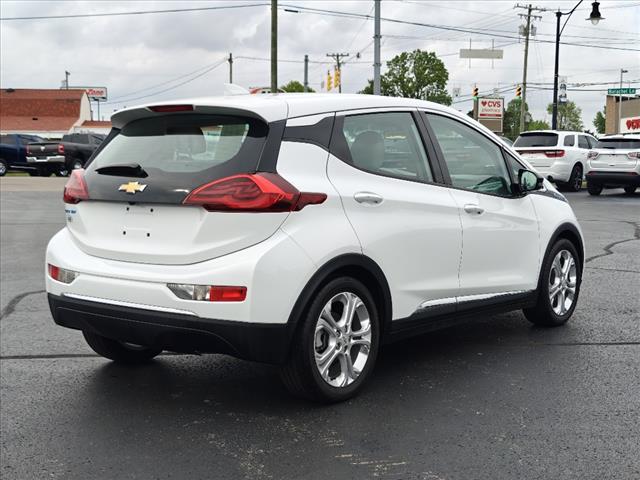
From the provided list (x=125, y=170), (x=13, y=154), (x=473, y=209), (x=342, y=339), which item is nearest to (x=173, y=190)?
(x=125, y=170)

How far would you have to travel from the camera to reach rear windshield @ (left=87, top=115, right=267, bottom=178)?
397 cm

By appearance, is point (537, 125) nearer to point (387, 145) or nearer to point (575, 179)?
point (575, 179)

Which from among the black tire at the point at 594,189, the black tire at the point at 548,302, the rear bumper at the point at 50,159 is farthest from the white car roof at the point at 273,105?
the rear bumper at the point at 50,159

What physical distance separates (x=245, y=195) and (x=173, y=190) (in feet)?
1.28

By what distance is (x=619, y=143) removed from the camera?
73.1ft

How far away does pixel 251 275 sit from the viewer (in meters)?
3.79

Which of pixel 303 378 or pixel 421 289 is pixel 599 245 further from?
pixel 303 378

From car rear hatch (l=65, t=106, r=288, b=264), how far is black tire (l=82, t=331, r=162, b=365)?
0.79m

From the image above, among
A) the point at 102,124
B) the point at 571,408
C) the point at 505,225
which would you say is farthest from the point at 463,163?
the point at 102,124

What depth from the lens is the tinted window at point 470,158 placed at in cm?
513

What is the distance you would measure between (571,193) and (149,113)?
21.5 meters

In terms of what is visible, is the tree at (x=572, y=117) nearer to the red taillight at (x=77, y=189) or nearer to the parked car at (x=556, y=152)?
the parked car at (x=556, y=152)

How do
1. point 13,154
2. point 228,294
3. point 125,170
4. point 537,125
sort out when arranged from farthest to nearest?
point 537,125, point 13,154, point 125,170, point 228,294

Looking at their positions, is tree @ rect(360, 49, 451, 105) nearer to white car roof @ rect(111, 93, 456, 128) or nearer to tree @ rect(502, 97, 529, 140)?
tree @ rect(502, 97, 529, 140)
